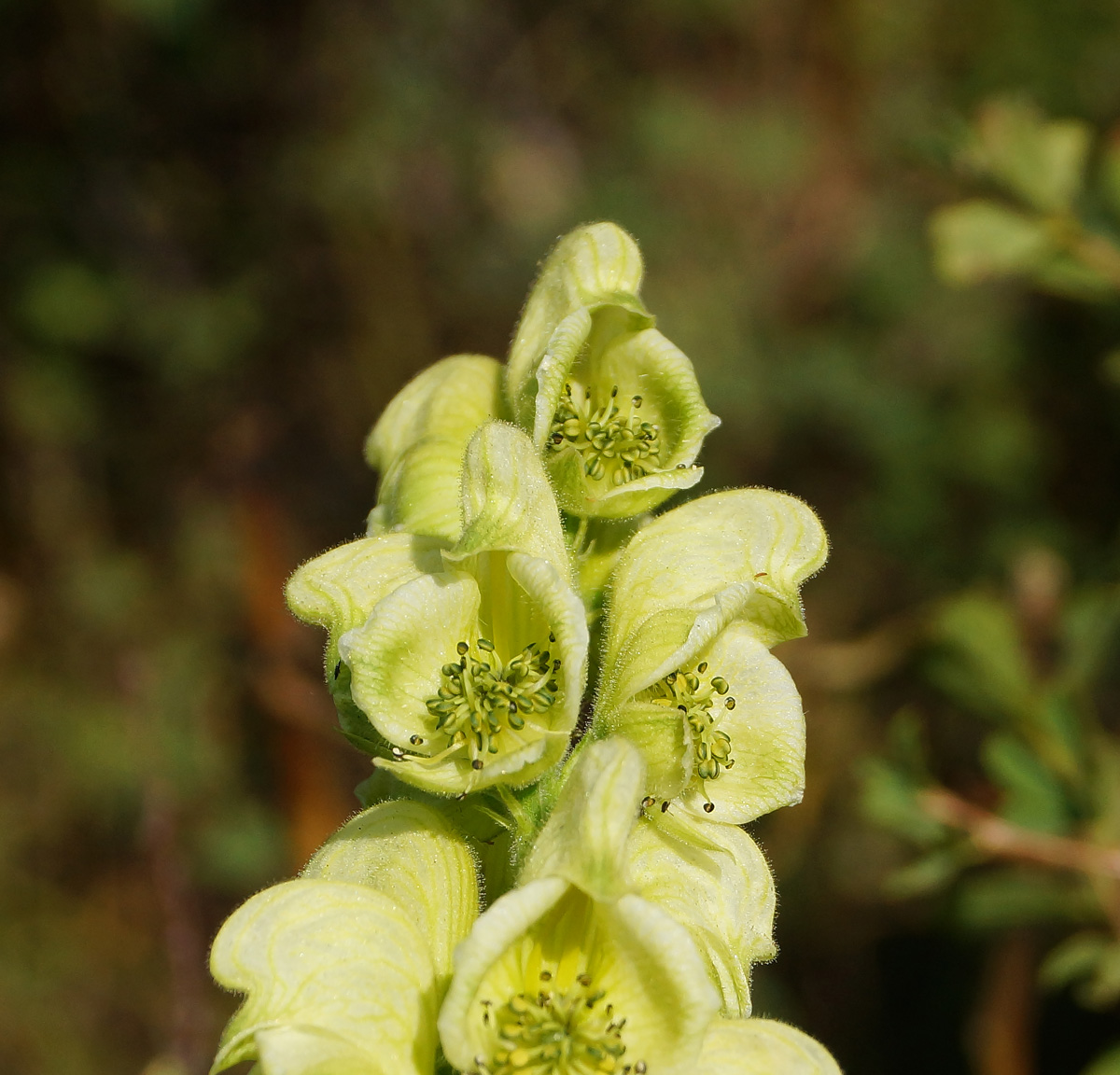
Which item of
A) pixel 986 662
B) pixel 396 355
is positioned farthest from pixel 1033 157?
pixel 396 355

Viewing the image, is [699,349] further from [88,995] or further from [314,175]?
[88,995]

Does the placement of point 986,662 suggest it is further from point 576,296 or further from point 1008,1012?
point 576,296

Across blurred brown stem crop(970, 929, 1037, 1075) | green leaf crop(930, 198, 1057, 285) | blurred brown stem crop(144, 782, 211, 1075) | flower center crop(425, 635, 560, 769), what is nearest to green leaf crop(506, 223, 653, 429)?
flower center crop(425, 635, 560, 769)

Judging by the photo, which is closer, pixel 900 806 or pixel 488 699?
pixel 488 699

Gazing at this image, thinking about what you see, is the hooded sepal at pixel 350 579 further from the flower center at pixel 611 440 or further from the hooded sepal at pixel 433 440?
the flower center at pixel 611 440

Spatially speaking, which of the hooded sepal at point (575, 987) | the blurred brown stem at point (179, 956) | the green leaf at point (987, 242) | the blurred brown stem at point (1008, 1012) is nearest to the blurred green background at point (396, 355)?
the blurred brown stem at point (179, 956)

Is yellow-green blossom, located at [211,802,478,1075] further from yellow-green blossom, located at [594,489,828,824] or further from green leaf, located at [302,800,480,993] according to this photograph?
yellow-green blossom, located at [594,489,828,824]

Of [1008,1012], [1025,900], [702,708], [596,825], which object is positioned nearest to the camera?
[596,825]

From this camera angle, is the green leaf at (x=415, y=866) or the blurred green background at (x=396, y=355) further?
the blurred green background at (x=396, y=355)

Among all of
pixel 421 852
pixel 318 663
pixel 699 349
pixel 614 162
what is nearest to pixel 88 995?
pixel 318 663
